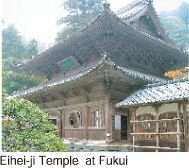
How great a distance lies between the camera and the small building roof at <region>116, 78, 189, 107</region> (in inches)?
334

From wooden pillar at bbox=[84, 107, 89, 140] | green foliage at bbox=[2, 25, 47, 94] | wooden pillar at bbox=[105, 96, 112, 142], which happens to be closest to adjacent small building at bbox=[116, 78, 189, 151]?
wooden pillar at bbox=[105, 96, 112, 142]

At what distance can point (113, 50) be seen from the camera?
43.2 ft

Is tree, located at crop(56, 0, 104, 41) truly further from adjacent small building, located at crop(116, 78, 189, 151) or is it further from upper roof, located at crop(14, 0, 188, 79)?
adjacent small building, located at crop(116, 78, 189, 151)

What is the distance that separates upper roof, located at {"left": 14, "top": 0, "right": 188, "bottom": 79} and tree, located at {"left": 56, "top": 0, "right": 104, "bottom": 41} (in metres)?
17.5

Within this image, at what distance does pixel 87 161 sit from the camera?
519 centimetres

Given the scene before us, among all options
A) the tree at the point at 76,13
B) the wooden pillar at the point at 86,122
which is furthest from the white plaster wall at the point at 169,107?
the tree at the point at 76,13

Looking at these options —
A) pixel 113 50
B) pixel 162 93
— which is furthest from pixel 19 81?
pixel 162 93

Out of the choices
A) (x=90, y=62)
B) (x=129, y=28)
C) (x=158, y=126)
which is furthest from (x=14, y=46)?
(x=158, y=126)

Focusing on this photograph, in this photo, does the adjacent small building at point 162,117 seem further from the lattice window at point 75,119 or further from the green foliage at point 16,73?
the green foliage at point 16,73

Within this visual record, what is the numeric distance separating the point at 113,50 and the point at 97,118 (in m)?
4.18

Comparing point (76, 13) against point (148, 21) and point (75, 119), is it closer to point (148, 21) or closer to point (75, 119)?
point (148, 21)

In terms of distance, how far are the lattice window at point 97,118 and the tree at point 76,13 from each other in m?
22.9

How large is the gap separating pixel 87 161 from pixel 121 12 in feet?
55.1

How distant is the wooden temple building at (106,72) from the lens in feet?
34.7
